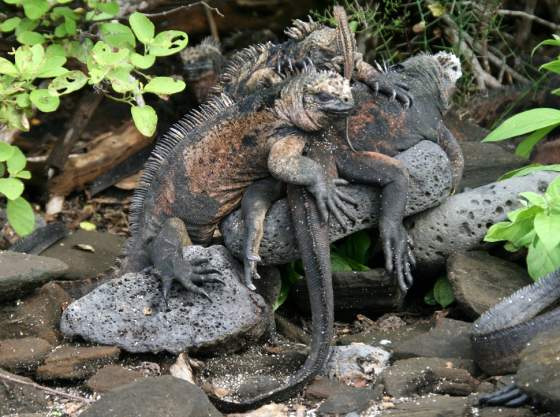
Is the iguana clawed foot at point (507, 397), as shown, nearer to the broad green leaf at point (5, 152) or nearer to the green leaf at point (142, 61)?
the green leaf at point (142, 61)

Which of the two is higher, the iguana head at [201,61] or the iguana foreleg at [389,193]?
the iguana foreleg at [389,193]

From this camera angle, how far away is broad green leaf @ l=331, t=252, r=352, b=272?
21.6 ft

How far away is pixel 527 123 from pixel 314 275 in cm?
164

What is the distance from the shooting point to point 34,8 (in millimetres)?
6688

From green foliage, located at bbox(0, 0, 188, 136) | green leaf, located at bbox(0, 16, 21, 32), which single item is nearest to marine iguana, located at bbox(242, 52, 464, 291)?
green foliage, located at bbox(0, 0, 188, 136)

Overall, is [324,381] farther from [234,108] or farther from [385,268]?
[234,108]

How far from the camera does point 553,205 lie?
5.43 meters

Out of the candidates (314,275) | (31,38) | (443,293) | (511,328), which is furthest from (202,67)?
(511,328)

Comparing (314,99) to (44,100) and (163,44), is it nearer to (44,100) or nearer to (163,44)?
(163,44)

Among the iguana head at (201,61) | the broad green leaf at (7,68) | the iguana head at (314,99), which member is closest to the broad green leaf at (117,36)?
the broad green leaf at (7,68)

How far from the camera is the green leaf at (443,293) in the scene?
21.2ft

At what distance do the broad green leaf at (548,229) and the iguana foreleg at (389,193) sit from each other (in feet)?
3.35

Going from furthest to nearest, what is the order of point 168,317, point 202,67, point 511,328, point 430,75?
1. point 202,67
2. point 430,75
3. point 168,317
4. point 511,328

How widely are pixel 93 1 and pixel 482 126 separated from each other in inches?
145
